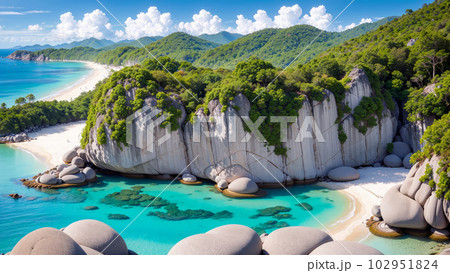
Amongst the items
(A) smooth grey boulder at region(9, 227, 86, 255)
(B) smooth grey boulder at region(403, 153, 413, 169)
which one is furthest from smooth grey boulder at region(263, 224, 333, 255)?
(B) smooth grey boulder at region(403, 153, 413, 169)

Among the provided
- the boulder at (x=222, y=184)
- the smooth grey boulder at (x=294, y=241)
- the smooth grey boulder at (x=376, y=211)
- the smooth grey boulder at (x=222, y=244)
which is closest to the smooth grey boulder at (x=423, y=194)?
the smooth grey boulder at (x=376, y=211)

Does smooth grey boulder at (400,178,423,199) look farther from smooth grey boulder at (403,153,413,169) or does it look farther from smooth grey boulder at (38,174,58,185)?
smooth grey boulder at (38,174,58,185)

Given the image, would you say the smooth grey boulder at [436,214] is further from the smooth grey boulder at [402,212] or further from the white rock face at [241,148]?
the white rock face at [241,148]

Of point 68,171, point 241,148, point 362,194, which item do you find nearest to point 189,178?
point 241,148

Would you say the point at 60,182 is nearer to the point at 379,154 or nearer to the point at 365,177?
the point at 365,177

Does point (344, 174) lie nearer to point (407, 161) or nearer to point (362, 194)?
point (362, 194)
